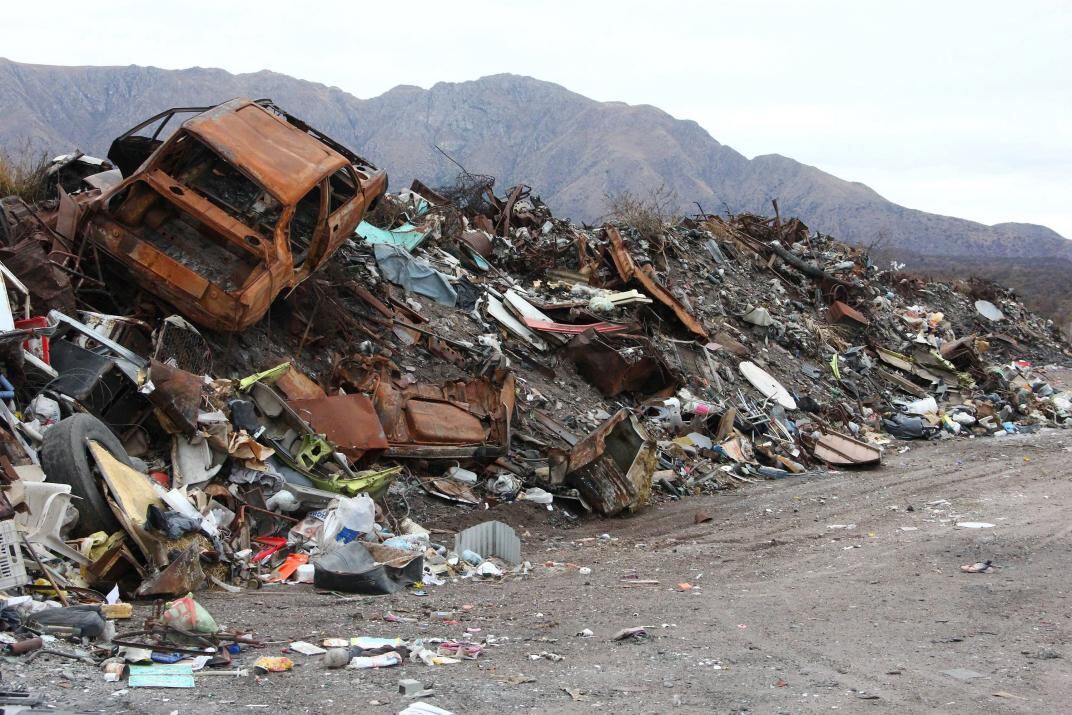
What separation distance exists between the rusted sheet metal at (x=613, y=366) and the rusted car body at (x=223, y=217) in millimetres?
3794

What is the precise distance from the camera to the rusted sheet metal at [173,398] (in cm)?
678

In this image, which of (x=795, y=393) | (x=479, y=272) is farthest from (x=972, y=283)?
(x=479, y=272)

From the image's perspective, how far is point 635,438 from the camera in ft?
29.1

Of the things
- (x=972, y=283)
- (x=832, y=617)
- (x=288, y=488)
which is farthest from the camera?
(x=972, y=283)

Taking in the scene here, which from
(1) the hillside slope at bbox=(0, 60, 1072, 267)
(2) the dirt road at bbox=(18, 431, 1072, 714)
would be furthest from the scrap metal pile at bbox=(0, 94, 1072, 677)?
(1) the hillside slope at bbox=(0, 60, 1072, 267)

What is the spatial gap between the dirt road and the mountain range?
7001 cm

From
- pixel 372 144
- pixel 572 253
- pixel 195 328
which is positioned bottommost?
pixel 195 328

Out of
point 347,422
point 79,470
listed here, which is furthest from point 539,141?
point 79,470

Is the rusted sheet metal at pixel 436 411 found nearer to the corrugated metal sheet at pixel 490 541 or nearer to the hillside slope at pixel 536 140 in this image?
the corrugated metal sheet at pixel 490 541

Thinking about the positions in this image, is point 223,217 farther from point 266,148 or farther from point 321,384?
point 321,384

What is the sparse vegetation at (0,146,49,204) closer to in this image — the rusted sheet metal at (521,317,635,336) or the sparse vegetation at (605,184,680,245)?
the rusted sheet metal at (521,317,635,336)

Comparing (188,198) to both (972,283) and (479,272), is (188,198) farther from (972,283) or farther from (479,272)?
(972,283)

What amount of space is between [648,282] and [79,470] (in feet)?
32.9

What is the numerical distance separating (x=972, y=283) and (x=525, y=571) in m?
24.2
